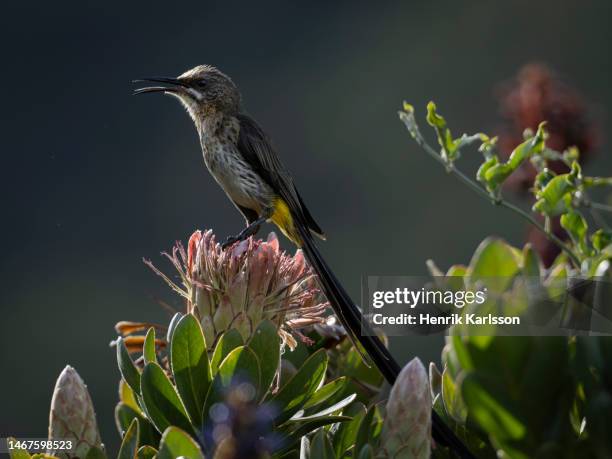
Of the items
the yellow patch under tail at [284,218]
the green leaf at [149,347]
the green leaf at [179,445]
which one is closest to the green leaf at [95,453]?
the green leaf at [149,347]

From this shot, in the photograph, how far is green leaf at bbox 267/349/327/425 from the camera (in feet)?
3.16

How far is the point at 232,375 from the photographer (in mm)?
901

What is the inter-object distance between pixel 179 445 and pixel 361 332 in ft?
1.86

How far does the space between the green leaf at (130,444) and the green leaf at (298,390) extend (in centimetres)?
15

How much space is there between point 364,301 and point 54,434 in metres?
0.46

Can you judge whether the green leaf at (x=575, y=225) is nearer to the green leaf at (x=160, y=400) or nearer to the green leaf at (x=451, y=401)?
the green leaf at (x=451, y=401)

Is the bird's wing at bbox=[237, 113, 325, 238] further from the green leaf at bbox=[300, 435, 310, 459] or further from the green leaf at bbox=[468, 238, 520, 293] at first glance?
the green leaf at bbox=[468, 238, 520, 293]

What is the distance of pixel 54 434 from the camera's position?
0.97 meters

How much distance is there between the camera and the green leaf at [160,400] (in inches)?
36.1

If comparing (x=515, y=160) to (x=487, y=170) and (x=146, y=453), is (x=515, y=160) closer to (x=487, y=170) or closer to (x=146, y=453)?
(x=487, y=170)

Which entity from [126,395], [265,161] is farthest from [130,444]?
[265,161]

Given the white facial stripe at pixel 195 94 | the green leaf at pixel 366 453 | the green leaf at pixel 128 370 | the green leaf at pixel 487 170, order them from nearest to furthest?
the green leaf at pixel 366 453 → the green leaf at pixel 128 370 → the green leaf at pixel 487 170 → the white facial stripe at pixel 195 94

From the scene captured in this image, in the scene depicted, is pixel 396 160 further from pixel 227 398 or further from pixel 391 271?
pixel 227 398

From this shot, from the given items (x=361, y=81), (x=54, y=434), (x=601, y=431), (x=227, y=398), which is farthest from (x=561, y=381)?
(x=361, y=81)
